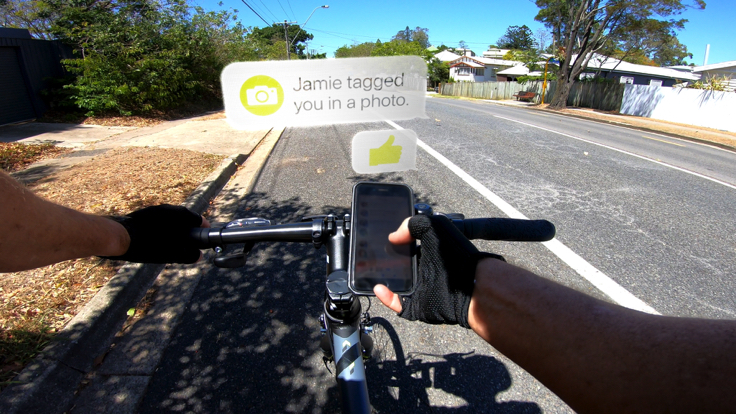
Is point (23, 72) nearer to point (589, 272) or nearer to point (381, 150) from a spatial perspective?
point (381, 150)

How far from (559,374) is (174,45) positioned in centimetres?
1621

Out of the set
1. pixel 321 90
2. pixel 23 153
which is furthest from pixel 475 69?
pixel 321 90

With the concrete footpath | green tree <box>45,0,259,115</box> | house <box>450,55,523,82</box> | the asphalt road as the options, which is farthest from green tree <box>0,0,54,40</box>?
house <box>450,55,523,82</box>

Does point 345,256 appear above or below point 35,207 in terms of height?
below

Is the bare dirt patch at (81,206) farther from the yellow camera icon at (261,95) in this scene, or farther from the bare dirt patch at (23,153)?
the yellow camera icon at (261,95)

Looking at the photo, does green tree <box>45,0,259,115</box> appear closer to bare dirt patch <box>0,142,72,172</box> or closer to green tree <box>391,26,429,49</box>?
bare dirt patch <box>0,142,72,172</box>

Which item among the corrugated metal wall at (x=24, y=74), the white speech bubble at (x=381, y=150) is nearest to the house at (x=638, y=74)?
the corrugated metal wall at (x=24, y=74)

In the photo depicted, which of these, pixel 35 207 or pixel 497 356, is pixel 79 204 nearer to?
pixel 35 207

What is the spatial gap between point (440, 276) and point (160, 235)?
853 millimetres

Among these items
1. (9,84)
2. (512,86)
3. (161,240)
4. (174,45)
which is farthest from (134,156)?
(512,86)

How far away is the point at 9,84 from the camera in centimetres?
1041

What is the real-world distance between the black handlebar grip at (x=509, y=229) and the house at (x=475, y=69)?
62.6 meters

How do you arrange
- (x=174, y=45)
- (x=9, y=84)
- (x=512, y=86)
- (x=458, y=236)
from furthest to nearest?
(x=512, y=86) → (x=174, y=45) → (x=9, y=84) → (x=458, y=236)

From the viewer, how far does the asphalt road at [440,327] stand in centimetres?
209
